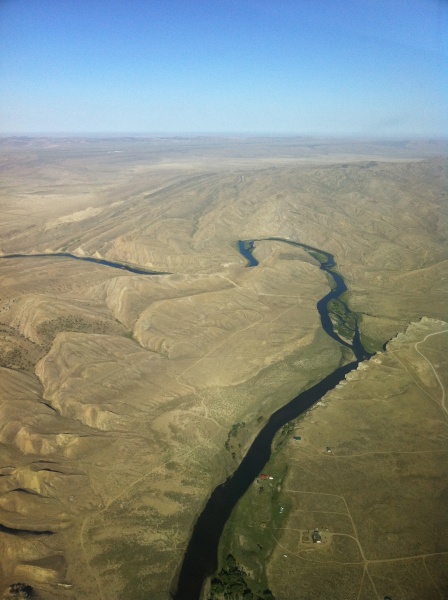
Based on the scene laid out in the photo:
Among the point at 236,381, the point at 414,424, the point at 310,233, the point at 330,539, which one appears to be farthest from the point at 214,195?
the point at 330,539

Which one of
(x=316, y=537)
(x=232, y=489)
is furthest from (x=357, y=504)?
(x=232, y=489)

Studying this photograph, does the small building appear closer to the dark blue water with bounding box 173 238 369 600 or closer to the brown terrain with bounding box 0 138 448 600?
the brown terrain with bounding box 0 138 448 600

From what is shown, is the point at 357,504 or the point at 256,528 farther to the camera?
the point at 357,504

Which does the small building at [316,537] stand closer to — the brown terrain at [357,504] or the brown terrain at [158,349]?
the brown terrain at [357,504]

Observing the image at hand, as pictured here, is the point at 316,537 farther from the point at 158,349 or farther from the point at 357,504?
the point at 158,349

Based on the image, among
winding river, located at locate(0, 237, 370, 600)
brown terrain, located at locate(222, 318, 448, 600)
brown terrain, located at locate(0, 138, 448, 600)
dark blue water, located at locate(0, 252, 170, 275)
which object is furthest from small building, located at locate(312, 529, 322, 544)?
dark blue water, located at locate(0, 252, 170, 275)

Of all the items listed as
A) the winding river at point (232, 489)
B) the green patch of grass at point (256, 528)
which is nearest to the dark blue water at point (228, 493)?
the winding river at point (232, 489)
